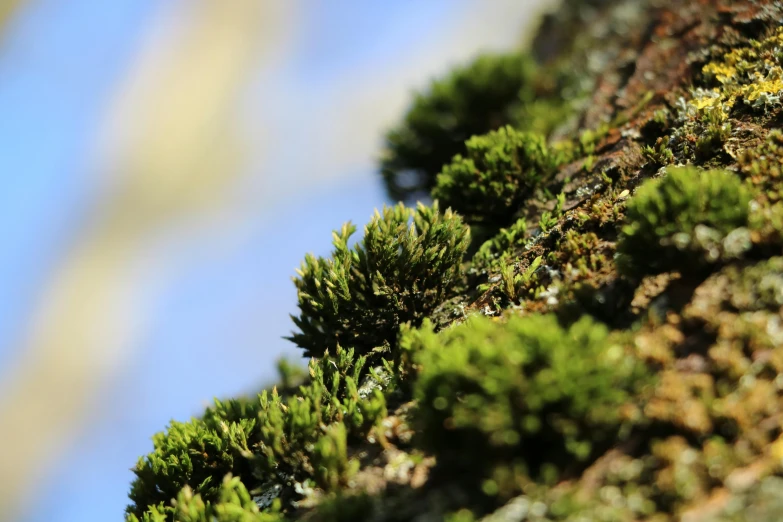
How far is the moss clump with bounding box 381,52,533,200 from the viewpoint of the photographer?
1420 centimetres

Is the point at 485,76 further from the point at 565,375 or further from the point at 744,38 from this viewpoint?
the point at 565,375

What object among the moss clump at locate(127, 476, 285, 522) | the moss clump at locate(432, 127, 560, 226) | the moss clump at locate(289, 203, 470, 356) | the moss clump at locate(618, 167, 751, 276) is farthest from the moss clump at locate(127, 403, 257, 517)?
the moss clump at locate(618, 167, 751, 276)

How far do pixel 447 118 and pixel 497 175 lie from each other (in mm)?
5001

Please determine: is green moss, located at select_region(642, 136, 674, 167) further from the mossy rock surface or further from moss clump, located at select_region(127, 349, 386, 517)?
moss clump, located at select_region(127, 349, 386, 517)

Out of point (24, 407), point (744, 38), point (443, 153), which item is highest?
point (24, 407)

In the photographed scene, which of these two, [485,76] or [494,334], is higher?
[485,76]

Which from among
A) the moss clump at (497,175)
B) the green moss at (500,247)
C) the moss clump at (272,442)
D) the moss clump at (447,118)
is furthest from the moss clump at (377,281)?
the moss clump at (447,118)

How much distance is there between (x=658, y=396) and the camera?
5066 mm

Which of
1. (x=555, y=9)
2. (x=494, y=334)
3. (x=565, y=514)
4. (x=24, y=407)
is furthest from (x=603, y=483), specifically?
(x=24, y=407)

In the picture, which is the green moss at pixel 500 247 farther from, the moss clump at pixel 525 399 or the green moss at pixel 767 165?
the moss clump at pixel 525 399

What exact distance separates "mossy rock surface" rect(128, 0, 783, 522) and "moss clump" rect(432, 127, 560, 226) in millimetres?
39

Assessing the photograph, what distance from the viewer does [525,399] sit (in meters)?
4.74

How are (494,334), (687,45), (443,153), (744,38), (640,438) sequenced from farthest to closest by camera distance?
(443,153) < (687,45) < (744,38) < (494,334) < (640,438)

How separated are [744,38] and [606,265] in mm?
6145
